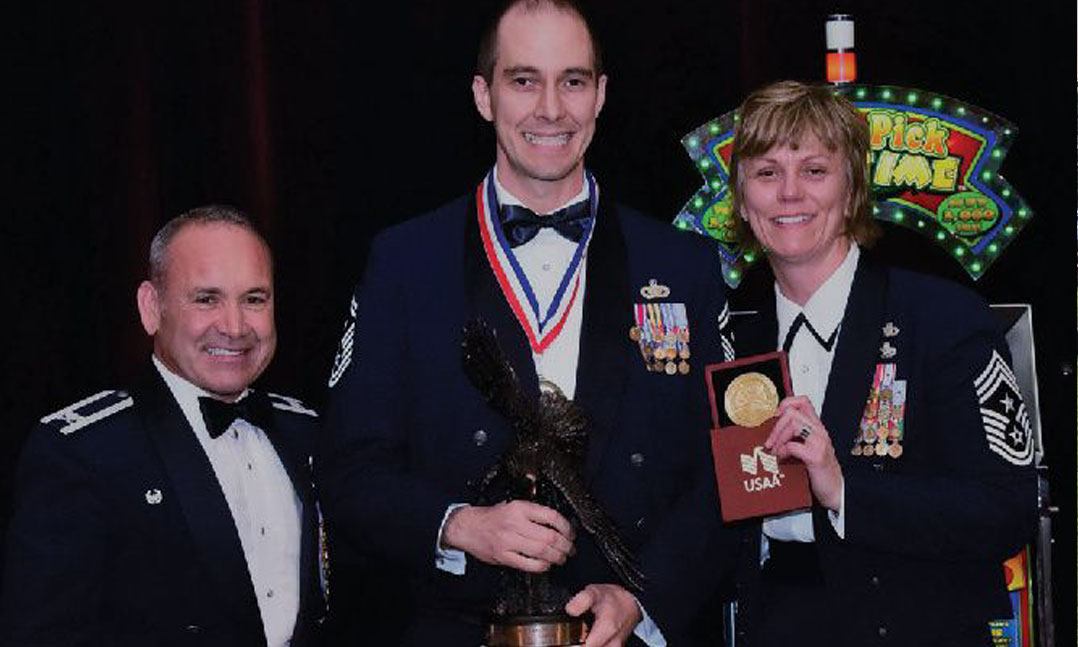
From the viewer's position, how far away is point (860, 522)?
3.25 metres

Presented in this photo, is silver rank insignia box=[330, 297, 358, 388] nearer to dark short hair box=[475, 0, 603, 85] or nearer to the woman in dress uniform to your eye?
dark short hair box=[475, 0, 603, 85]

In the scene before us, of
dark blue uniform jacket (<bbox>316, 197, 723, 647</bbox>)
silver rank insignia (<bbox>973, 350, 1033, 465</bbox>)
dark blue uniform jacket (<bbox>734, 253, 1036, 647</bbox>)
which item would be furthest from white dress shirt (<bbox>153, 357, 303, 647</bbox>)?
silver rank insignia (<bbox>973, 350, 1033, 465</bbox>)

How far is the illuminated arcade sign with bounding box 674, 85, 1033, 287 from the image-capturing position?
18.8 ft

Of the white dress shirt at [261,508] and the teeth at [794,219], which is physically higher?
the teeth at [794,219]

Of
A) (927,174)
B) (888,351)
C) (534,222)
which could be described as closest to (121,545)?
(534,222)

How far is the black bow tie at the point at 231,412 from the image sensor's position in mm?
3467

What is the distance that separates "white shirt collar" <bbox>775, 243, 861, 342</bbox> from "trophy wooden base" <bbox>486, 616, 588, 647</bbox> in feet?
2.69

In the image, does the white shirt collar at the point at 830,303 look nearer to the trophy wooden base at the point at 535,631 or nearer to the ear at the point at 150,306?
the trophy wooden base at the point at 535,631

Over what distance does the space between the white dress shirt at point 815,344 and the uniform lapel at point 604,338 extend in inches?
14.2

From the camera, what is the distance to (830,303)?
137 inches

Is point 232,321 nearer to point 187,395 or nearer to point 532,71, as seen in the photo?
point 187,395

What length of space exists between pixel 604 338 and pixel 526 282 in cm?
20

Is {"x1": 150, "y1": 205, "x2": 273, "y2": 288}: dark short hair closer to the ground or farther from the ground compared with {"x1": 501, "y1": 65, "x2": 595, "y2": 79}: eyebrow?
closer to the ground

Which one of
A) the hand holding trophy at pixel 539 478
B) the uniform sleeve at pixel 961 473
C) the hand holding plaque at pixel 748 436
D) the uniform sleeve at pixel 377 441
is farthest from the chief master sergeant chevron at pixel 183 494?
the uniform sleeve at pixel 961 473
